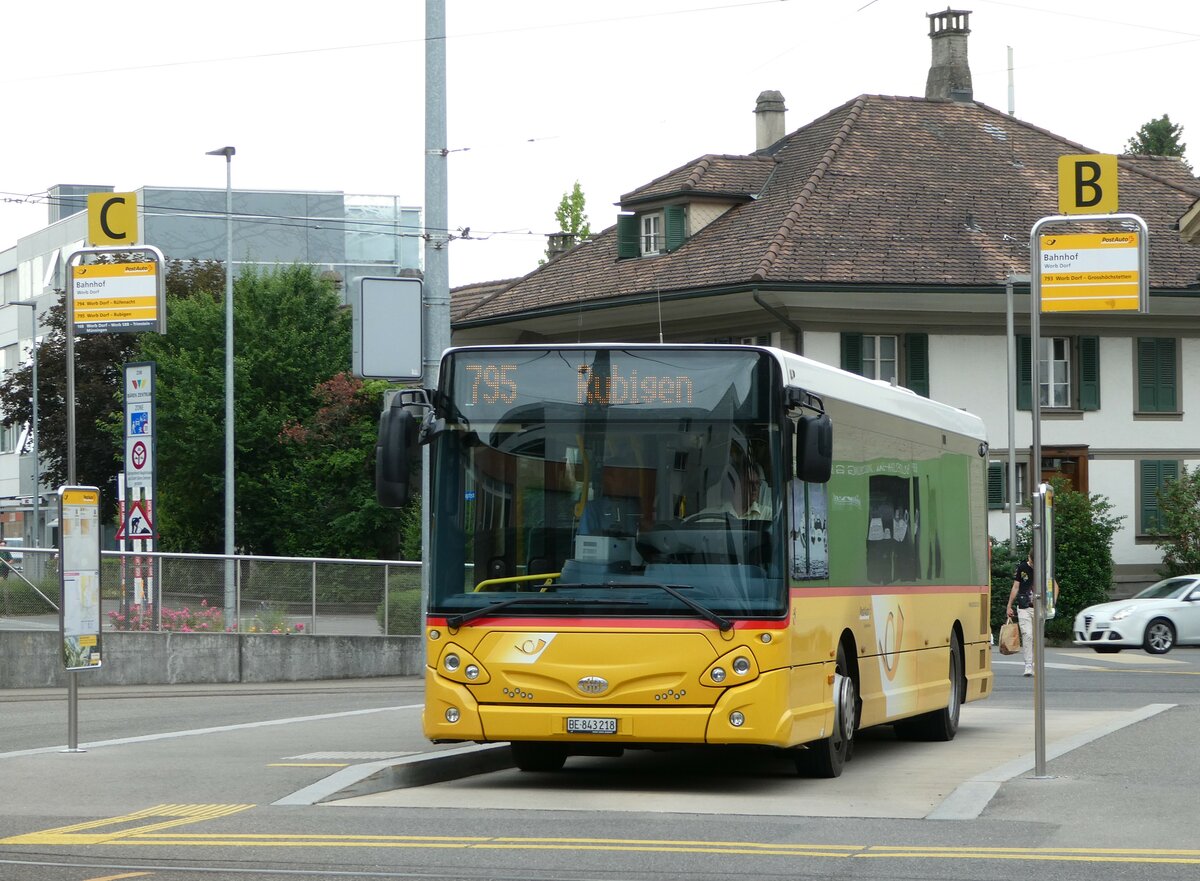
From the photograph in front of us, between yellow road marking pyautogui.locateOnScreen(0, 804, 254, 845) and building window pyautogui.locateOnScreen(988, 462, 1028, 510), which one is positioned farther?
building window pyautogui.locateOnScreen(988, 462, 1028, 510)

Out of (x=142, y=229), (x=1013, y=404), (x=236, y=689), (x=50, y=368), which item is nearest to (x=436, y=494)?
(x=236, y=689)

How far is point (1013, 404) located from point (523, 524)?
110 ft

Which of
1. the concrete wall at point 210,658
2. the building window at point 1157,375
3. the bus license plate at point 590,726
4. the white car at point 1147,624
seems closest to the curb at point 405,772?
the bus license plate at point 590,726

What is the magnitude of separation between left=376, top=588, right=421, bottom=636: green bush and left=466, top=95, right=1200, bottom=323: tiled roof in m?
16.4

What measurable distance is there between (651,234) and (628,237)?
0.70 metres

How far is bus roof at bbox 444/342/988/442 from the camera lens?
12828 millimetres

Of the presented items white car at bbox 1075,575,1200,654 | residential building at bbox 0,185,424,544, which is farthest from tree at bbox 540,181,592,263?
white car at bbox 1075,575,1200,654

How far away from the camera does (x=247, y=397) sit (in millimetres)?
51438

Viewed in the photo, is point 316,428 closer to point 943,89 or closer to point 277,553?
point 277,553

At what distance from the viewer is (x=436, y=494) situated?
42.0ft

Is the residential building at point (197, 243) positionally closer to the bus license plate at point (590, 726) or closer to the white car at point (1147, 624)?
the white car at point (1147, 624)

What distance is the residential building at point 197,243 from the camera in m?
80.7

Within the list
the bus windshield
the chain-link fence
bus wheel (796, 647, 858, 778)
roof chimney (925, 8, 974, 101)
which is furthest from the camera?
roof chimney (925, 8, 974, 101)

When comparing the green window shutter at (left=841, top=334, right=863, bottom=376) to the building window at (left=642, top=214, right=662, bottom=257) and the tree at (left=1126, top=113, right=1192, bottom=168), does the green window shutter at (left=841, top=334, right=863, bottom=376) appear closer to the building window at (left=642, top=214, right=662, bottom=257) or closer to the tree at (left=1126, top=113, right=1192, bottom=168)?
the building window at (left=642, top=214, right=662, bottom=257)
